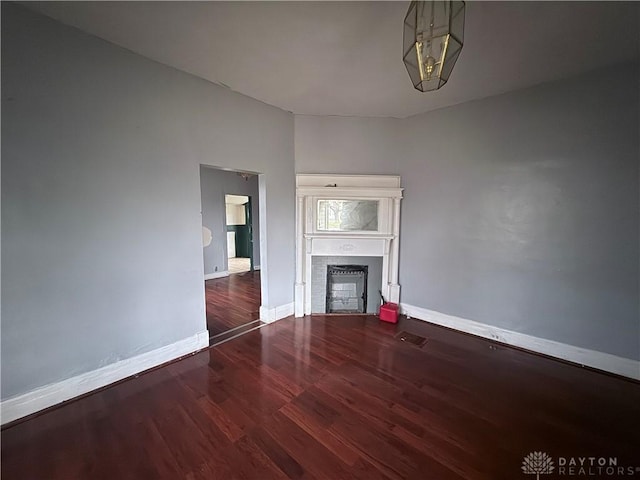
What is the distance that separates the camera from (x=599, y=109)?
85.6 inches

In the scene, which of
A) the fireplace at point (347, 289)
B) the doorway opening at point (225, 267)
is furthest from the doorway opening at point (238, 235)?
the fireplace at point (347, 289)

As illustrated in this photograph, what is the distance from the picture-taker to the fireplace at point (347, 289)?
353cm

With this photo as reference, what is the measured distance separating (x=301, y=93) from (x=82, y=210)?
2.20 m

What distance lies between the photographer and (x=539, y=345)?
253 cm

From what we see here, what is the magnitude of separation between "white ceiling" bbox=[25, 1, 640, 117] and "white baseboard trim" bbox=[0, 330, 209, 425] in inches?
97.7

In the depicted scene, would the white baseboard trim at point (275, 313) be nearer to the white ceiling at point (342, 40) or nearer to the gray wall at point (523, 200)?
the gray wall at point (523, 200)

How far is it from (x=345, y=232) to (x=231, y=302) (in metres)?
2.10

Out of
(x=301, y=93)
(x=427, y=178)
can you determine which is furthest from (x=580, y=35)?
(x=301, y=93)

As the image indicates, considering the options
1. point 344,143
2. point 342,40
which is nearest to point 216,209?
point 344,143

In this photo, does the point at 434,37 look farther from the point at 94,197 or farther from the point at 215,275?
the point at 215,275

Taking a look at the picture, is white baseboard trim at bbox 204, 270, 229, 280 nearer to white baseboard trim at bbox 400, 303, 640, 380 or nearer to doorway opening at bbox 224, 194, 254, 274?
doorway opening at bbox 224, 194, 254, 274

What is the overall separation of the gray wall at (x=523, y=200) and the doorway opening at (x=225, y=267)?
199cm

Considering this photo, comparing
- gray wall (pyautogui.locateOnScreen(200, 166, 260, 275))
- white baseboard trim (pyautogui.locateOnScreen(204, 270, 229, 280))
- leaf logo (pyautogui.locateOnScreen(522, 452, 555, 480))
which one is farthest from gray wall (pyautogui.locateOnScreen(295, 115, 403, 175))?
white baseboard trim (pyautogui.locateOnScreen(204, 270, 229, 280))

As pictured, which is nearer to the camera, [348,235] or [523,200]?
[523,200]
